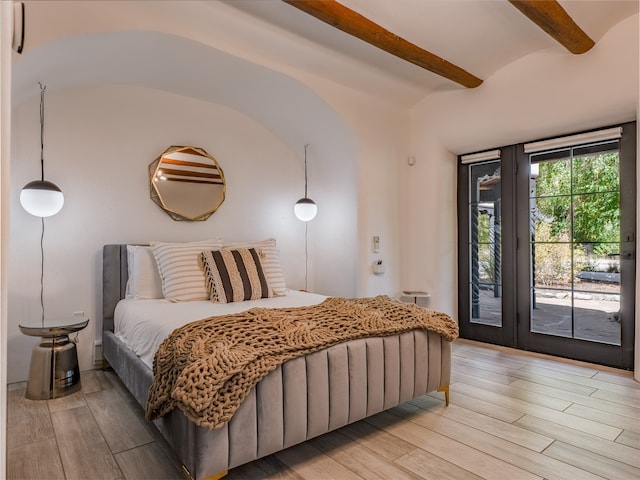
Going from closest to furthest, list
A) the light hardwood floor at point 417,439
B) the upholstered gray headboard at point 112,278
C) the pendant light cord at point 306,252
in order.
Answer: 1. the light hardwood floor at point 417,439
2. the upholstered gray headboard at point 112,278
3. the pendant light cord at point 306,252

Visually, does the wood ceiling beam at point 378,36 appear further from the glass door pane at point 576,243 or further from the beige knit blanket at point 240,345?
the beige knit blanket at point 240,345

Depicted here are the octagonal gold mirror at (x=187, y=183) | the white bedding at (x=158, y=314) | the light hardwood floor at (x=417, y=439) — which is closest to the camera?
the light hardwood floor at (x=417, y=439)

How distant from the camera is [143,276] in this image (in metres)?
2.95

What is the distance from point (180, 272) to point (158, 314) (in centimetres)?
54

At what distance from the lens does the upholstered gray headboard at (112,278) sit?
303 centimetres

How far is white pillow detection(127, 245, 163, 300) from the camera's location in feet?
9.60

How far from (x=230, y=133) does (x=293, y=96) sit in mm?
784

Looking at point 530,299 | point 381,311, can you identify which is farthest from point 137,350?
point 530,299

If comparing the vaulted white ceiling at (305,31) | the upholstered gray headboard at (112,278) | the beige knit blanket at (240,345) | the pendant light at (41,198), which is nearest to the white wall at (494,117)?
the vaulted white ceiling at (305,31)

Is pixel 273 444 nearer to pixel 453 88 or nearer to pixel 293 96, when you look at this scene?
pixel 293 96

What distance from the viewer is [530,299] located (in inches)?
140

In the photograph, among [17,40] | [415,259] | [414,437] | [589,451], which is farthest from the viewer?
[415,259]

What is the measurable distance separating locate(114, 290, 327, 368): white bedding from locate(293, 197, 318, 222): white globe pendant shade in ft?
3.87

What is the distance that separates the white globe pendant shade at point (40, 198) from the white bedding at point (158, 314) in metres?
0.83
